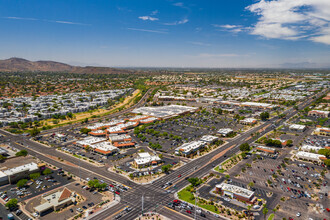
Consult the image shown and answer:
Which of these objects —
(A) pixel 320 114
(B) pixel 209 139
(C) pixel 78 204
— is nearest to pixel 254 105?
(A) pixel 320 114

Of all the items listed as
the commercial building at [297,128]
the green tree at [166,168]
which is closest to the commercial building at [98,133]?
the green tree at [166,168]

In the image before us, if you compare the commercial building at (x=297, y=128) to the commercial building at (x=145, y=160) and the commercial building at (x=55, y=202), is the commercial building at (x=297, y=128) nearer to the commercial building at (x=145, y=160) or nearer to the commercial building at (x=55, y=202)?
the commercial building at (x=145, y=160)

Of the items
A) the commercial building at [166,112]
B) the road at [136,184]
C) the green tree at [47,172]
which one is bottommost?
the road at [136,184]

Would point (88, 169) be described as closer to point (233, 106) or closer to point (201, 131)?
point (201, 131)

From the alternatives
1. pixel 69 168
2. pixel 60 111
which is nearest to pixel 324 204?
pixel 69 168

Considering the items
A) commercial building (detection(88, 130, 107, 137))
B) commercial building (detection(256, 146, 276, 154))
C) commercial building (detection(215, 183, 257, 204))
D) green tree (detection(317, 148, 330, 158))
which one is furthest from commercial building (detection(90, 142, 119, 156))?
green tree (detection(317, 148, 330, 158))

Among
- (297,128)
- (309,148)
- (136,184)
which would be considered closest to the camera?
(136,184)

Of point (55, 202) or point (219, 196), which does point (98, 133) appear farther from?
point (219, 196)
